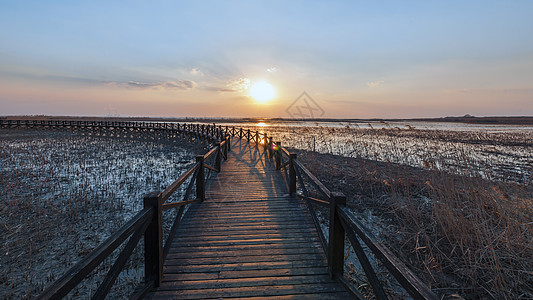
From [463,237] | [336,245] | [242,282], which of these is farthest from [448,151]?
[242,282]

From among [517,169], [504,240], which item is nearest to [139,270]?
[504,240]

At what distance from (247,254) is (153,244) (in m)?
1.49

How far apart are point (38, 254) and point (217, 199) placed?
3789 millimetres

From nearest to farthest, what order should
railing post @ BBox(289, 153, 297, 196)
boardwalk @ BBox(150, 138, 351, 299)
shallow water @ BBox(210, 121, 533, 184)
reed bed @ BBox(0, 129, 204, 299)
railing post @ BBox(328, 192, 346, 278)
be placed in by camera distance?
boardwalk @ BBox(150, 138, 351, 299) < railing post @ BBox(328, 192, 346, 278) < reed bed @ BBox(0, 129, 204, 299) < railing post @ BBox(289, 153, 297, 196) < shallow water @ BBox(210, 121, 533, 184)

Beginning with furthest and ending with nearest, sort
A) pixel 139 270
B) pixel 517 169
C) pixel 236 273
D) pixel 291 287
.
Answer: pixel 517 169
pixel 139 270
pixel 236 273
pixel 291 287

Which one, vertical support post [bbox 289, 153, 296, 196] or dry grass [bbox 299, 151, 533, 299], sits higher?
vertical support post [bbox 289, 153, 296, 196]

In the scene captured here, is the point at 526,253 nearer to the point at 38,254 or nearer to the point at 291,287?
the point at 291,287

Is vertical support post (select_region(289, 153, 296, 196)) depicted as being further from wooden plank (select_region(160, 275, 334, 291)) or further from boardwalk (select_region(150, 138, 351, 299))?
wooden plank (select_region(160, 275, 334, 291))

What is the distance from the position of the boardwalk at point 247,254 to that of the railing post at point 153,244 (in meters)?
0.21

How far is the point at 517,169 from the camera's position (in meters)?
11.7

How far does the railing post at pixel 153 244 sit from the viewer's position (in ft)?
10.2

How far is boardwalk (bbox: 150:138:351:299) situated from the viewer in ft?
A: 10.3

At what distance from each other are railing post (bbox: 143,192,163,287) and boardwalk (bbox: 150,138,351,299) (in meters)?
0.21

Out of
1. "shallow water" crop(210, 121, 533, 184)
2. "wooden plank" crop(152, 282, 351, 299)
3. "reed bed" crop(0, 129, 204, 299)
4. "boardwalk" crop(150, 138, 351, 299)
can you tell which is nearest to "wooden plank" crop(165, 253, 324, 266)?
"boardwalk" crop(150, 138, 351, 299)
